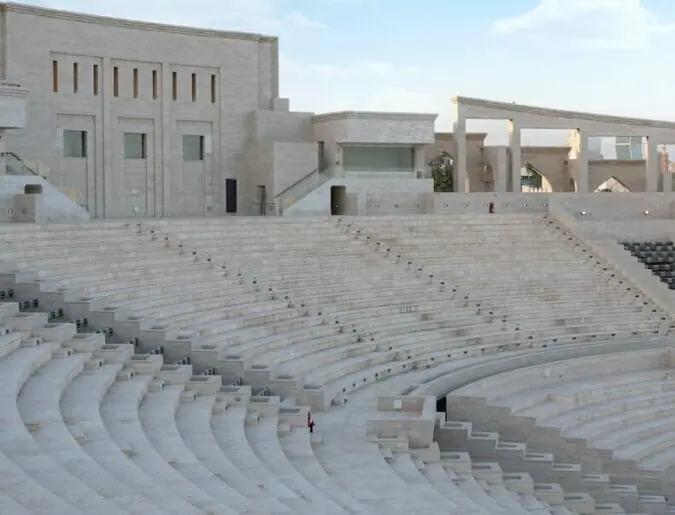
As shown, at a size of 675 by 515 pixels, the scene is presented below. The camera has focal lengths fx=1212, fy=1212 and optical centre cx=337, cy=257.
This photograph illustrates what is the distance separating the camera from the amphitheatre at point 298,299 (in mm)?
14648

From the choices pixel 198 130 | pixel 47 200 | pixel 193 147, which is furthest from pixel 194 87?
pixel 47 200

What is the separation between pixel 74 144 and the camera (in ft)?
116

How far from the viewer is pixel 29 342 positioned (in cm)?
1795

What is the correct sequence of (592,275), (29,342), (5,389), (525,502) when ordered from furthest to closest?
(592,275), (29,342), (525,502), (5,389)

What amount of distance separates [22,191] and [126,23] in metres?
8.31

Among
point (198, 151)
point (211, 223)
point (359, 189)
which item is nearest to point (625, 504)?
point (211, 223)

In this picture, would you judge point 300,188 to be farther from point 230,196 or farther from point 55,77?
point 55,77

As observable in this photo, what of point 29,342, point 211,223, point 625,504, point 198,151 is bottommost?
Result: point 625,504

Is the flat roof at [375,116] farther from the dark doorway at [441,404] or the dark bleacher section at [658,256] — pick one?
the dark doorway at [441,404]

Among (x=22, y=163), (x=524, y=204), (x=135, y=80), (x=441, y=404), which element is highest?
(x=135, y=80)

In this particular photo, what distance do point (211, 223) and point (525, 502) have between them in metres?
14.5

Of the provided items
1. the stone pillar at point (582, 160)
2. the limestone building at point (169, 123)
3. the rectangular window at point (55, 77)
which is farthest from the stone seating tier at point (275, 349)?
the rectangular window at point (55, 77)

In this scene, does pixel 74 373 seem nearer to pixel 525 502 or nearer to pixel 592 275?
pixel 525 502

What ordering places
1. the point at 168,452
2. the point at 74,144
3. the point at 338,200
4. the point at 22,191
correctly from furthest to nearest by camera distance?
the point at 338,200 < the point at 74,144 < the point at 22,191 < the point at 168,452
